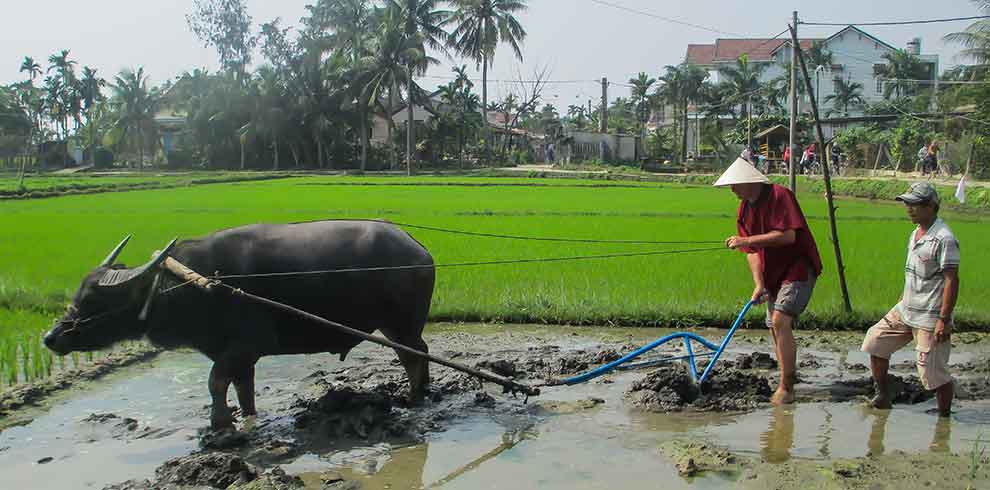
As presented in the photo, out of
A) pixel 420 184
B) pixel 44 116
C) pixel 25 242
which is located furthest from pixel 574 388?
pixel 44 116

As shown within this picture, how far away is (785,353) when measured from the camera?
5141 mm

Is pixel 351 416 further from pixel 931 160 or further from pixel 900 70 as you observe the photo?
pixel 900 70

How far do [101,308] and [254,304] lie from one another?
80cm

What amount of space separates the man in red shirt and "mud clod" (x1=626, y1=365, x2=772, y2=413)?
19 centimetres

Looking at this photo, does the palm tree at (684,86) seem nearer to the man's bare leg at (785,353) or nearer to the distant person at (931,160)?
the distant person at (931,160)

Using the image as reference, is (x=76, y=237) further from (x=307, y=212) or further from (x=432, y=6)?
(x=432, y=6)

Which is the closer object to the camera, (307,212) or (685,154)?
(307,212)

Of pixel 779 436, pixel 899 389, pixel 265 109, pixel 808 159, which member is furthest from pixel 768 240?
pixel 265 109

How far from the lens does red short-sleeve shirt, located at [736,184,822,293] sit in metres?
5.02

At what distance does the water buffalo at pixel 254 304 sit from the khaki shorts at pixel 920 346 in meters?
2.61

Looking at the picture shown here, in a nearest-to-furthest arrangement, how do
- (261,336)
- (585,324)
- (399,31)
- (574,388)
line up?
1. (261,336)
2. (574,388)
3. (585,324)
4. (399,31)

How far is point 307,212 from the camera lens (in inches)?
677

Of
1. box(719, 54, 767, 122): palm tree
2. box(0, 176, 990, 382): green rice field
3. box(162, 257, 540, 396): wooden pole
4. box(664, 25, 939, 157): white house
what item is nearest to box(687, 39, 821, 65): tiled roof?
box(664, 25, 939, 157): white house

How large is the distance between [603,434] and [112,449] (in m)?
2.58
